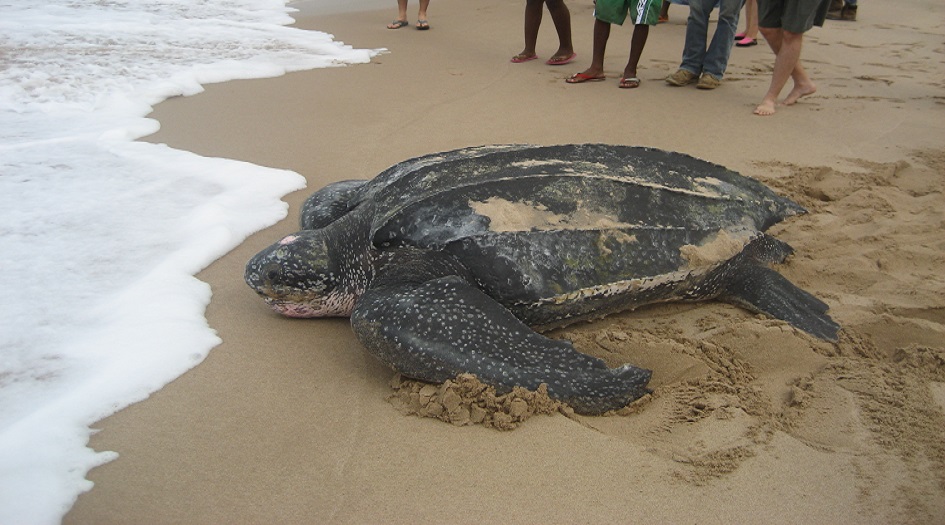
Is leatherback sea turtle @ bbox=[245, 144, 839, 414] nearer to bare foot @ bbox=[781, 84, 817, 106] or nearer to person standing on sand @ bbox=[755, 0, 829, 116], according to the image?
person standing on sand @ bbox=[755, 0, 829, 116]

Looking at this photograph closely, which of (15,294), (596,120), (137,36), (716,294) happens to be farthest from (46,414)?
(137,36)

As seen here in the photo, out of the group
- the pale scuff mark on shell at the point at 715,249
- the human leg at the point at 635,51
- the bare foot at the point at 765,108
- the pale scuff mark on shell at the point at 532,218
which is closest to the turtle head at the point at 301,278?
the pale scuff mark on shell at the point at 532,218

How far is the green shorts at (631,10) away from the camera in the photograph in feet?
13.6

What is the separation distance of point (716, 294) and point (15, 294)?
214 centimetres

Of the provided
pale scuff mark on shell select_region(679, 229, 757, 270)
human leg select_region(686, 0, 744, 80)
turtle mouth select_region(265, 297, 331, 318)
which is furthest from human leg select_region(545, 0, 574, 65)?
turtle mouth select_region(265, 297, 331, 318)

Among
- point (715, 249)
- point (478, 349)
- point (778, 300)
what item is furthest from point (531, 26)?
point (478, 349)

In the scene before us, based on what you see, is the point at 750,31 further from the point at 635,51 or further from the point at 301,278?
the point at 301,278

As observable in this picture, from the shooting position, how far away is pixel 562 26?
15.5 ft

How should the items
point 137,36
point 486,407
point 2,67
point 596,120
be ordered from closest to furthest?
point 486,407 < point 596,120 < point 2,67 < point 137,36

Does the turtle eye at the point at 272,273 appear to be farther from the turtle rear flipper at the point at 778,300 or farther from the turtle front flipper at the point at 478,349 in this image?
the turtle rear flipper at the point at 778,300

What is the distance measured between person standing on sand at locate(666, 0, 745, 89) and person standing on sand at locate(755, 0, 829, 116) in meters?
0.33

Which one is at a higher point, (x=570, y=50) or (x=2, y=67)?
(x=570, y=50)

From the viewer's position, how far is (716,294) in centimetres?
209

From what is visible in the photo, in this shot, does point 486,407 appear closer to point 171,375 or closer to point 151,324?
point 171,375
